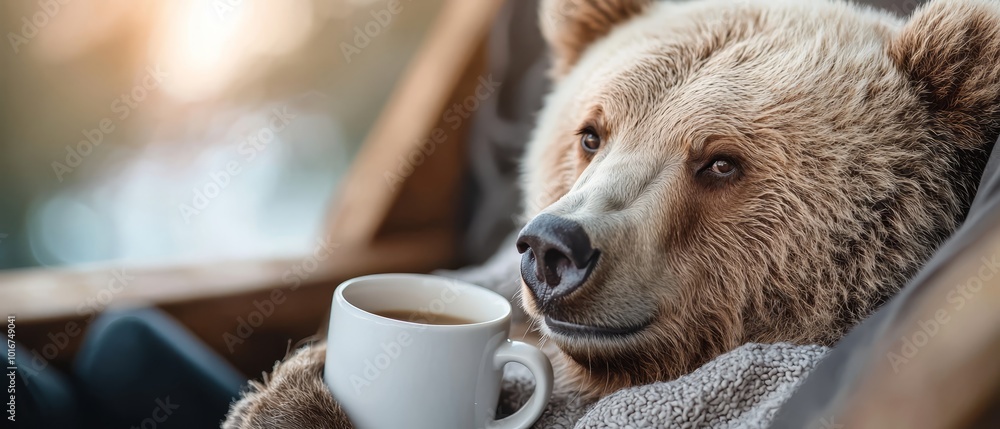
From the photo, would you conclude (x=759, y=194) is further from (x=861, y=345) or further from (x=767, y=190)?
(x=861, y=345)

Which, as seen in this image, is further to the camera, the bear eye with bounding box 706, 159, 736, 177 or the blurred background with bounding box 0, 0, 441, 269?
the blurred background with bounding box 0, 0, 441, 269

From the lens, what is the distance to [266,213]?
1653mm

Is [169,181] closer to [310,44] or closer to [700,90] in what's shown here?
[310,44]

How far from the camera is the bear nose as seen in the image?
58cm

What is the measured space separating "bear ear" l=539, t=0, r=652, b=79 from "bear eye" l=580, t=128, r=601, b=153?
194mm

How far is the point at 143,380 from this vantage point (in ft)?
2.97

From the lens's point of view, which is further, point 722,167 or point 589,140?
point 589,140

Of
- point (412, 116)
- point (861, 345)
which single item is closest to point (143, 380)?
point (412, 116)

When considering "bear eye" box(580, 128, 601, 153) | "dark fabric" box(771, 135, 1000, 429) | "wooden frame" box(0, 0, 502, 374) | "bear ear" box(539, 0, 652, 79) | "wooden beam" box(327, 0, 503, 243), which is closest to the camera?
"dark fabric" box(771, 135, 1000, 429)

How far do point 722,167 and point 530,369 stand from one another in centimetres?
25

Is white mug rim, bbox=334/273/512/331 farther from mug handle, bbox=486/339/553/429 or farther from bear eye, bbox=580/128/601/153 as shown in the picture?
bear eye, bbox=580/128/601/153

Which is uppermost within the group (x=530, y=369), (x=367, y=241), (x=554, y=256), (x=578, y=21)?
(x=578, y=21)

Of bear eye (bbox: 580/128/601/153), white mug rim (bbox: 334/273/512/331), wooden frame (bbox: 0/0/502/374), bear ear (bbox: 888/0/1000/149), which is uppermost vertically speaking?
bear ear (bbox: 888/0/1000/149)

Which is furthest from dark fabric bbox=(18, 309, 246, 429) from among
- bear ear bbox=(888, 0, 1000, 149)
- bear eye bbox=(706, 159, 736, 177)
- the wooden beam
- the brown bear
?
bear ear bbox=(888, 0, 1000, 149)
